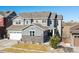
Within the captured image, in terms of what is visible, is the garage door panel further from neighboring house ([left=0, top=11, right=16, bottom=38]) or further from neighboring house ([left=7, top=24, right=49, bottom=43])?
neighboring house ([left=0, top=11, right=16, bottom=38])

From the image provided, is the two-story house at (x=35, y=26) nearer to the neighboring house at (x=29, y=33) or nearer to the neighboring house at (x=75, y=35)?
the neighboring house at (x=29, y=33)

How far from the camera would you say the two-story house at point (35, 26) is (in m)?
8.45

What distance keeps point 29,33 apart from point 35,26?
164 mm

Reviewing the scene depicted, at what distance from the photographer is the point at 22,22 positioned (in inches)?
335

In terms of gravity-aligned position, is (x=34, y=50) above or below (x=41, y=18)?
below

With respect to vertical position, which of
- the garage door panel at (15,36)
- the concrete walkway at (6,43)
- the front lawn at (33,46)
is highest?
the garage door panel at (15,36)

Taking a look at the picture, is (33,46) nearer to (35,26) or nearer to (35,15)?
(35,26)

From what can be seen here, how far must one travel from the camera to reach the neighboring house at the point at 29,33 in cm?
847

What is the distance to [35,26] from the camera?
27.9 feet

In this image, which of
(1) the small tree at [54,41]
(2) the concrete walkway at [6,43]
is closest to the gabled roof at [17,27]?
(2) the concrete walkway at [6,43]

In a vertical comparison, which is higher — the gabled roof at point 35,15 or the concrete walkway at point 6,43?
the gabled roof at point 35,15
